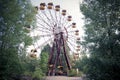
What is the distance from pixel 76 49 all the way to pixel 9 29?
1490cm

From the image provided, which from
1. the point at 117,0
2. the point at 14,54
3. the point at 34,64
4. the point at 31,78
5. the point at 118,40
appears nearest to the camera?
the point at 118,40

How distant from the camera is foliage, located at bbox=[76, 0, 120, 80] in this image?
447 inches

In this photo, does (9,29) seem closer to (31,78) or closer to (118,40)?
(31,78)

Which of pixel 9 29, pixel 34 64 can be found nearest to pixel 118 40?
pixel 9 29

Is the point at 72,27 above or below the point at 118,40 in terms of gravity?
above

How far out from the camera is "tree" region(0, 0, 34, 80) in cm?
1446

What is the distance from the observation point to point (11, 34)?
650 inches

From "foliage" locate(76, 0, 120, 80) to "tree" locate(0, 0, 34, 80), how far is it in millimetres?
5471

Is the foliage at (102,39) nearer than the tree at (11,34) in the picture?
Yes

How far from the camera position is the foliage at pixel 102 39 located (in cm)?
1136

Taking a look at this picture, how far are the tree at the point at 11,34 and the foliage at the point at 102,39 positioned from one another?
5471mm

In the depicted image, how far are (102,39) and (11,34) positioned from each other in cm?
816

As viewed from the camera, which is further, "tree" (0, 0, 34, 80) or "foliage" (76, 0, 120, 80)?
"tree" (0, 0, 34, 80)

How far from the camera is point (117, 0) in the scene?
12.7 m
